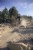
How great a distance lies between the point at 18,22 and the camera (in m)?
24.6

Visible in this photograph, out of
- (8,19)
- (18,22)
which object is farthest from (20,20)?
(8,19)

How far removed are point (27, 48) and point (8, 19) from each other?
68.2 ft

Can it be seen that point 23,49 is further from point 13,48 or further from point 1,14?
point 1,14

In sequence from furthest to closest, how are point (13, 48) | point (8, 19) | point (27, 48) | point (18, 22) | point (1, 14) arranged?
point (1, 14)
point (8, 19)
point (18, 22)
point (13, 48)
point (27, 48)

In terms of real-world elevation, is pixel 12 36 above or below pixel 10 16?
below

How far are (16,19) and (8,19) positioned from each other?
1.89 m

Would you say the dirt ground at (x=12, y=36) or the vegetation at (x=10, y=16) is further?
the vegetation at (x=10, y=16)

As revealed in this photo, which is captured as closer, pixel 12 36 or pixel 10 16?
pixel 12 36

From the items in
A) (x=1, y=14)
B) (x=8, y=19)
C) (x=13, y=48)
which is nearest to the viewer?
(x=13, y=48)

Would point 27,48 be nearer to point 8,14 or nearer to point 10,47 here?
point 10,47

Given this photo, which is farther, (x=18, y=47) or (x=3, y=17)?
(x=3, y=17)

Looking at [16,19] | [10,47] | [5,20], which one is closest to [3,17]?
[5,20]

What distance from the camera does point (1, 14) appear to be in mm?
29531

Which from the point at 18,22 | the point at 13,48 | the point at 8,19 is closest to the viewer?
the point at 13,48
